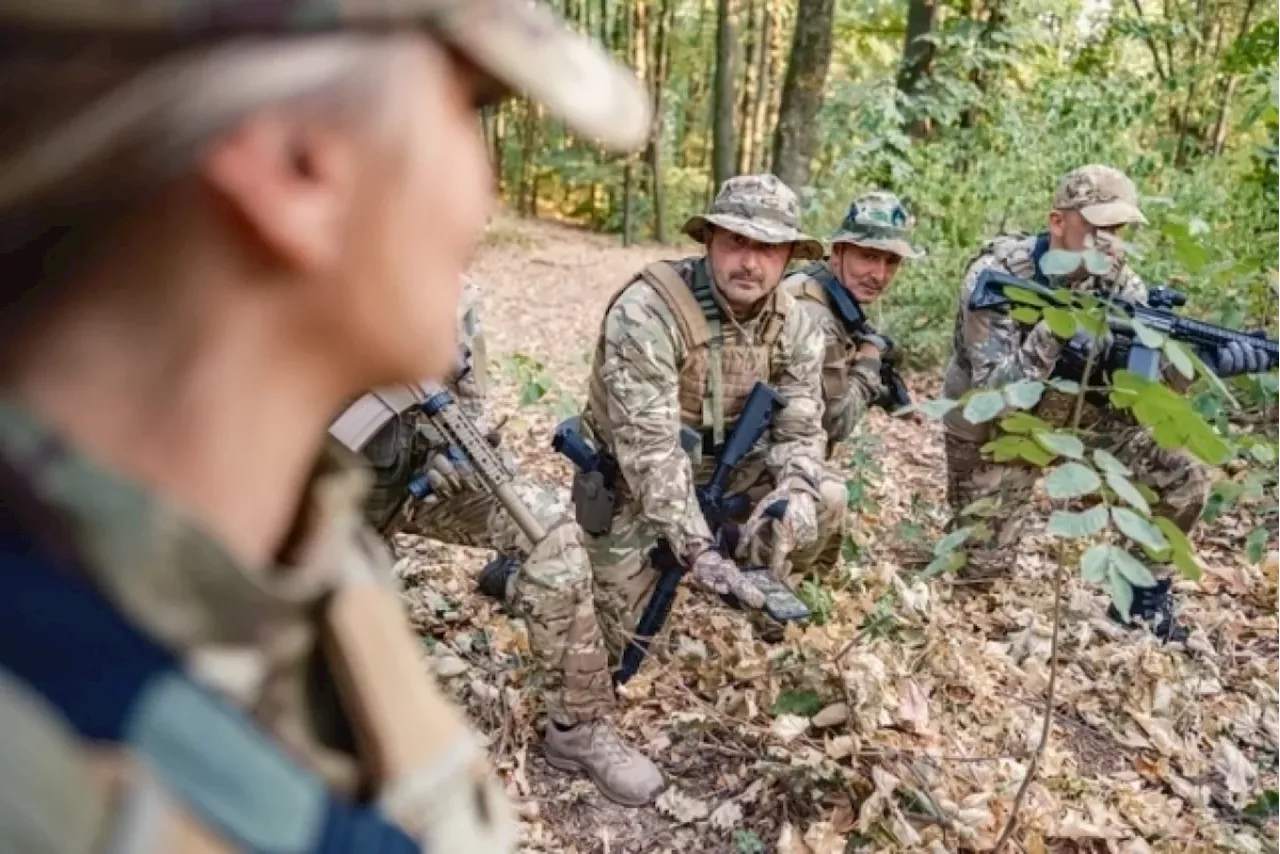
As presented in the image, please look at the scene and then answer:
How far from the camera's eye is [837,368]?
490cm

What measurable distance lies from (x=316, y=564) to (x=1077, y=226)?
4382 millimetres

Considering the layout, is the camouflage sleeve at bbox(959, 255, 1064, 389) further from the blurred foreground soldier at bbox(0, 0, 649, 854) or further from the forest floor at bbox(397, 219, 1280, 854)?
the blurred foreground soldier at bbox(0, 0, 649, 854)

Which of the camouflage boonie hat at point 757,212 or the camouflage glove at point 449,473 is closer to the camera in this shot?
the camouflage glove at point 449,473

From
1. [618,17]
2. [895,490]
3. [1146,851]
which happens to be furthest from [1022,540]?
[618,17]

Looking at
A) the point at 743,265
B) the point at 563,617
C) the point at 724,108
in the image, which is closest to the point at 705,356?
the point at 743,265

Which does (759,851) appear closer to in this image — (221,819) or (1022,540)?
(221,819)

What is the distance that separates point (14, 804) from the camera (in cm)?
66

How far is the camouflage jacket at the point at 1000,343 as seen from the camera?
14.9 feet

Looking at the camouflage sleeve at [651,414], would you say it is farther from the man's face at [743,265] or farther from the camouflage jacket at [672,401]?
the man's face at [743,265]

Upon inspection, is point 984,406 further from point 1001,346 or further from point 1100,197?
point 1100,197

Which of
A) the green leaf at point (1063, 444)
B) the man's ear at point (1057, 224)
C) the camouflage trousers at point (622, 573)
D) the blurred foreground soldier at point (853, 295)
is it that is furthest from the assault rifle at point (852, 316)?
the green leaf at point (1063, 444)

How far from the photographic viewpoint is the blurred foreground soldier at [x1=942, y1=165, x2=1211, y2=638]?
448 cm

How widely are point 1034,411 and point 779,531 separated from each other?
175cm

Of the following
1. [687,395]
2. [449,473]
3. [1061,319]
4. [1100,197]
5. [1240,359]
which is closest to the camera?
[1061,319]
